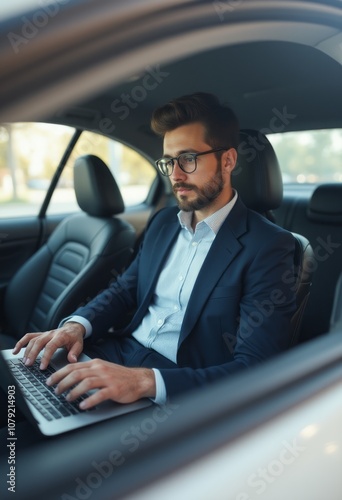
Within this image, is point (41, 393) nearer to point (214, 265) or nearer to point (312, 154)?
point (214, 265)

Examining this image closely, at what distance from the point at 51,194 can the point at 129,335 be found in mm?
1728

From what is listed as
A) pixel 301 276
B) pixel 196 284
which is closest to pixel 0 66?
pixel 196 284

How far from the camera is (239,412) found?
712 millimetres

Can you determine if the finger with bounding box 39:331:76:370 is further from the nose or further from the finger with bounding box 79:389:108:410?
the nose

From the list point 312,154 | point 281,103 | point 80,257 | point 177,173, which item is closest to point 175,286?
point 177,173

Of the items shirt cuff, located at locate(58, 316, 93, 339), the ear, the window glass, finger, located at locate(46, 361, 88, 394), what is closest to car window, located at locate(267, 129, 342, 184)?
the ear

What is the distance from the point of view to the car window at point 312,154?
2844mm

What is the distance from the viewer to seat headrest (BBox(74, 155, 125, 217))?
2645 millimetres

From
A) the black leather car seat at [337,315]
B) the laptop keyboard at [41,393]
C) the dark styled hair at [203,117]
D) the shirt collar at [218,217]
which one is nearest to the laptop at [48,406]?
the laptop keyboard at [41,393]

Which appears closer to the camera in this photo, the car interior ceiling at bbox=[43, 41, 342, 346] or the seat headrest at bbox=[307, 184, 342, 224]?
the car interior ceiling at bbox=[43, 41, 342, 346]

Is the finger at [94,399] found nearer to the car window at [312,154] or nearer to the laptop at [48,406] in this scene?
the laptop at [48,406]

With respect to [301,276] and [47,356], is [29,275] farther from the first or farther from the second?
[301,276]

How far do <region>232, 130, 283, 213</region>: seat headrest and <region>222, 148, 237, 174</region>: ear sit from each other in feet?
0.33

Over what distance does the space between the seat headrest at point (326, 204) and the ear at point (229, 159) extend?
95cm
